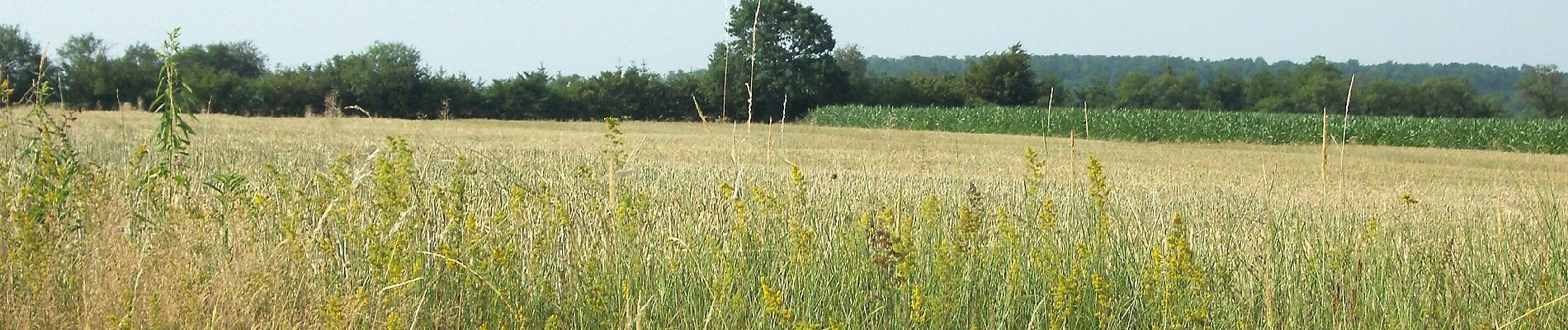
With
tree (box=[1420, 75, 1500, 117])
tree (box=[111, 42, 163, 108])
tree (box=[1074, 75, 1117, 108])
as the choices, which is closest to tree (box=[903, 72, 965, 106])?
tree (box=[1074, 75, 1117, 108])

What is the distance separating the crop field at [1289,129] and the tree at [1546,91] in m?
36.6

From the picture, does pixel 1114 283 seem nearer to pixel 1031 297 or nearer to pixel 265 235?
pixel 1031 297

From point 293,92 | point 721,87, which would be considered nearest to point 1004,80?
point 721,87

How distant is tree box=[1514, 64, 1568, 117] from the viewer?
7169 centimetres

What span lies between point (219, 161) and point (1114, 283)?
812 centimetres

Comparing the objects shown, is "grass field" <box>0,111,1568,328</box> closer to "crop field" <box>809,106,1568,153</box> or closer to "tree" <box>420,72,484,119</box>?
Result: "crop field" <box>809,106,1568,153</box>

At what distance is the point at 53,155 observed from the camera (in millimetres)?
4297

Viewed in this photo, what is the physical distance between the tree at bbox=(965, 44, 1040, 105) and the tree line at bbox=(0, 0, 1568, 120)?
0.08 metres

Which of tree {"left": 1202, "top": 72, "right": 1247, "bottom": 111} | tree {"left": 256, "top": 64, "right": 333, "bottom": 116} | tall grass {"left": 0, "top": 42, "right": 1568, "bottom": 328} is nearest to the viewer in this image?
tall grass {"left": 0, "top": 42, "right": 1568, "bottom": 328}

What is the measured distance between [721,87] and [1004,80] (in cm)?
3233

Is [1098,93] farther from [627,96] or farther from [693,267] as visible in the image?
[693,267]

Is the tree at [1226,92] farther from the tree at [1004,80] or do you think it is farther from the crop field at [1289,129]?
the crop field at [1289,129]

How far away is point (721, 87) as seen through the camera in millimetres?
39938

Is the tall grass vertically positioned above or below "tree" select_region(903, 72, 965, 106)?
below
